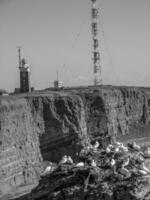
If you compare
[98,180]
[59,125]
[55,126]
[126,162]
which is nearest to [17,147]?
[55,126]

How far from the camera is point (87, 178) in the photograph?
31438 millimetres

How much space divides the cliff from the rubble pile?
2796 millimetres

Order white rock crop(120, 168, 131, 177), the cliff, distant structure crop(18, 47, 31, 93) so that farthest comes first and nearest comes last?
distant structure crop(18, 47, 31, 93)
the cliff
white rock crop(120, 168, 131, 177)

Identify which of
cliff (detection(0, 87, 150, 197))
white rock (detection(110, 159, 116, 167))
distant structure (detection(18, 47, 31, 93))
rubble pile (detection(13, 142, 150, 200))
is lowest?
rubble pile (detection(13, 142, 150, 200))

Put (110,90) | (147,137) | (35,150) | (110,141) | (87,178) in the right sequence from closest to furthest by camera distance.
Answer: (87,178), (35,150), (110,141), (110,90), (147,137)

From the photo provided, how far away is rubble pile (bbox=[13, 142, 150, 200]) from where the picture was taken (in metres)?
29.9

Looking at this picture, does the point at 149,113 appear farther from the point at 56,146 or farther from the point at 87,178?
the point at 87,178

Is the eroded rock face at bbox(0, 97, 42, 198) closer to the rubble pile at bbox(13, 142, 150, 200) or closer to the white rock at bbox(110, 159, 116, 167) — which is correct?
the rubble pile at bbox(13, 142, 150, 200)

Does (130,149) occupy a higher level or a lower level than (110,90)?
lower

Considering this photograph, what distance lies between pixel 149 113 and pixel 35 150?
71.8 ft

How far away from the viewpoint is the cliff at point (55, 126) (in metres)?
35.5

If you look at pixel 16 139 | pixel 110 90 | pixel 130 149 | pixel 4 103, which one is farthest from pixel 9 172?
pixel 110 90

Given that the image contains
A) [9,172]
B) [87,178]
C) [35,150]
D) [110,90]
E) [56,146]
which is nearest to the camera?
[87,178]

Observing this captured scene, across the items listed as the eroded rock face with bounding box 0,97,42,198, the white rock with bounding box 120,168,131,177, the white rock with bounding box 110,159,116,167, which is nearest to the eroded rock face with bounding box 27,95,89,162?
the eroded rock face with bounding box 0,97,42,198
